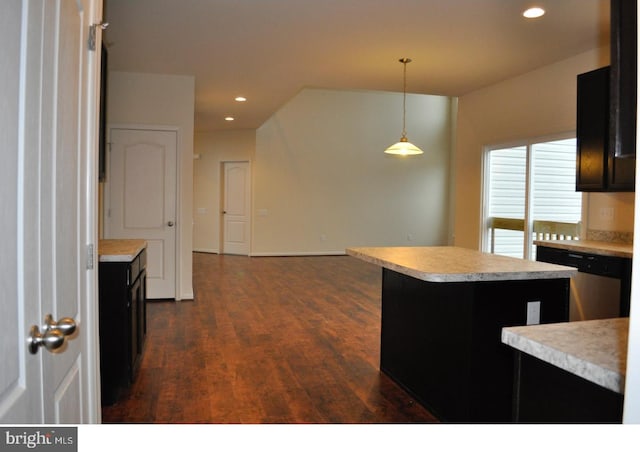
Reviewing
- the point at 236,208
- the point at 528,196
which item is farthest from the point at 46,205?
the point at 236,208

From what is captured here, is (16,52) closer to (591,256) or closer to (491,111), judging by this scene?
(591,256)

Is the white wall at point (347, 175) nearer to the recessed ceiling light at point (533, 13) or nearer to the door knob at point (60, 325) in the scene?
the recessed ceiling light at point (533, 13)

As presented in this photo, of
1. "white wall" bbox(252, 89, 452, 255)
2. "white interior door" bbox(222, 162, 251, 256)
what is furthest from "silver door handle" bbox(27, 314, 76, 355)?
"white interior door" bbox(222, 162, 251, 256)

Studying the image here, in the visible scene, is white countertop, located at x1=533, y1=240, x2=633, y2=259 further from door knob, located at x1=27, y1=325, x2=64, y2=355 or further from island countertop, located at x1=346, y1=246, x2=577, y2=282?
door knob, located at x1=27, y1=325, x2=64, y2=355

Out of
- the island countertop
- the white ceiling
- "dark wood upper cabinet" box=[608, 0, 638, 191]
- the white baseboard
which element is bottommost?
the white baseboard

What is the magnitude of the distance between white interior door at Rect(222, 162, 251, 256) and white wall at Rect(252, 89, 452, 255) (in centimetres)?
29

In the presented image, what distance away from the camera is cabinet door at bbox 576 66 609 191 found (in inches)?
161

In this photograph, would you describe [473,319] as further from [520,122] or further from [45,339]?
[520,122]

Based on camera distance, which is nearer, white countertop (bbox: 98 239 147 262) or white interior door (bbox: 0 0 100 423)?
white interior door (bbox: 0 0 100 423)

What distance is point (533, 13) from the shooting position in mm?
3854

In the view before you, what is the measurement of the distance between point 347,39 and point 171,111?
2412mm

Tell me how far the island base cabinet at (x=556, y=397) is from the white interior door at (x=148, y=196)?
16.5 feet

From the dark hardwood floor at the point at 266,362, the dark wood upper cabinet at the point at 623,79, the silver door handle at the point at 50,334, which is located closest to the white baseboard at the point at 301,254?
the dark hardwood floor at the point at 266,362

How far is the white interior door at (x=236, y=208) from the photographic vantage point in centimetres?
1040
